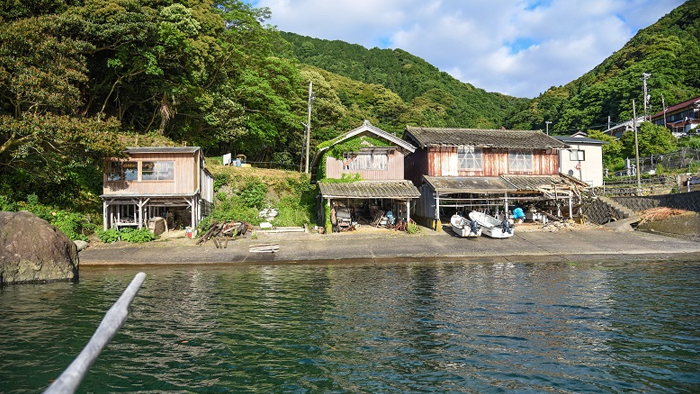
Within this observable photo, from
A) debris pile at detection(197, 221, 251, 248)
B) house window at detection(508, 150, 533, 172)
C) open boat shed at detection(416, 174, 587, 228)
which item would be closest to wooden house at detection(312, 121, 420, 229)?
open boat shed at detection(416, 174, 587, 228)

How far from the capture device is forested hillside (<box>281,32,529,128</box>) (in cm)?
7459

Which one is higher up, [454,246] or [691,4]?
[691,4]

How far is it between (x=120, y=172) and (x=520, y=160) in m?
29.7

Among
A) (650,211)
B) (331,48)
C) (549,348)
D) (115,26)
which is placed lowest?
(549,348)

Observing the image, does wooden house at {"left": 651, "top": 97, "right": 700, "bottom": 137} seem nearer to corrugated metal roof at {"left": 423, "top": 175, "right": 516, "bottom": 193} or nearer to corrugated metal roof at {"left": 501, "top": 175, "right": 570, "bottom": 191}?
corrugated metal roof at {"left": 501, "top": 175, "right": 570, "bottom": 191}

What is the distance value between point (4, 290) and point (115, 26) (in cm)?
1778

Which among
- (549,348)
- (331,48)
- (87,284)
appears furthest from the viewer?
(331,48)

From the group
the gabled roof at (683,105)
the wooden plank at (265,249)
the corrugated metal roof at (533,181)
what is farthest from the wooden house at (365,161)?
the gabled roof at (683,105)

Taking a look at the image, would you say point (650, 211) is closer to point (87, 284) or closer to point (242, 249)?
point (242, 249)

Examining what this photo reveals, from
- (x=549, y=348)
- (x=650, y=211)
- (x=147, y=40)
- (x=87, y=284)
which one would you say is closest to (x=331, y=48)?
(x=147, y=40)

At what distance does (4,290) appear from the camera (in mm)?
15867

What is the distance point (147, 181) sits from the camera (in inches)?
1070

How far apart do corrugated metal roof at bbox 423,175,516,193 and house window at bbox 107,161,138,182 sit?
2048 centimetres

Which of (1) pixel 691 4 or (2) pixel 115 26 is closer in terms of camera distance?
(2) pixel 115 26
